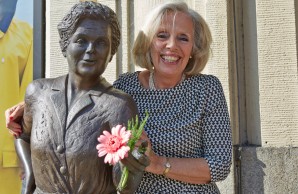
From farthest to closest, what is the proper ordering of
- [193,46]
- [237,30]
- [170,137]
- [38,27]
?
[38,27] → [237,30] → [193,46] → [170,137]

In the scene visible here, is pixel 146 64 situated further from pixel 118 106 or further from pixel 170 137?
pixel 118 106

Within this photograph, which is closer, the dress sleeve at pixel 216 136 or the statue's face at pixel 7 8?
the dress sleeve at pixel 216 136

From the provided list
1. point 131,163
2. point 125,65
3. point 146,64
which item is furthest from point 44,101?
point 125,65

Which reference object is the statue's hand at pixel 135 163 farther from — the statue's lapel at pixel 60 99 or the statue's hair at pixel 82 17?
the statue's hair at pixel 82 17

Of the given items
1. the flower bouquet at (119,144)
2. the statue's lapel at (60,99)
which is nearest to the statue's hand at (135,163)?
the flower bouquet at (119,144)

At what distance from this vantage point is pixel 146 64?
9.53 ft

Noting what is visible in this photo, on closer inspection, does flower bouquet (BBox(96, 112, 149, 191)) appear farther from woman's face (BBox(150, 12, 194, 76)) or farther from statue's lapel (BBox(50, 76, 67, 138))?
woman's face (BBox(150, 12, 194, 76))

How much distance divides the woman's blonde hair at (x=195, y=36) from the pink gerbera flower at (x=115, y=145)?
3.11 ft

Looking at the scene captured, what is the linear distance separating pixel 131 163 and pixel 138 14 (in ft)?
8.33

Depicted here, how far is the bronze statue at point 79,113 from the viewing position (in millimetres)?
2168

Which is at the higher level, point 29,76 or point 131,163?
point 29,76

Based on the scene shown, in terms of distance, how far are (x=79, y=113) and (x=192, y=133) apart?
0.66 meters

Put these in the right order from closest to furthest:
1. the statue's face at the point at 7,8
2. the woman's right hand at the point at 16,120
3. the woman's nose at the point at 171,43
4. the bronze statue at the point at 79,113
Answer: the bronze statue at the point at 79,113 → the woman's right hand at the point at 16,120 → the woman's nose at the point at 171,43 → the statue's face at the point at 7,8

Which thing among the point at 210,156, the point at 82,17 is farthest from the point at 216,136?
the point at 82,17
